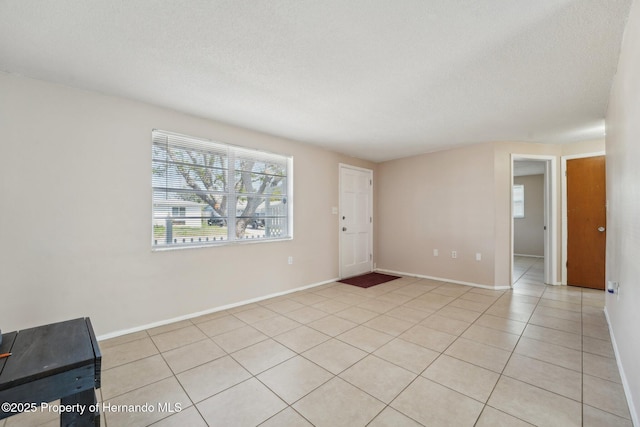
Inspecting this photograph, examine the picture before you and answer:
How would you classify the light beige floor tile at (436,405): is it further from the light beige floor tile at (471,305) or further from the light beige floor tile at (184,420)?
the light beige floor tile at (471,305)

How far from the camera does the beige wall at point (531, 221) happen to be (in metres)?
7.27

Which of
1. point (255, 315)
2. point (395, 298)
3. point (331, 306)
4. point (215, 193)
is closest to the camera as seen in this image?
point (255, 315)

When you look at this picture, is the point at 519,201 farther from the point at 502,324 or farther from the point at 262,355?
the point at 262,355

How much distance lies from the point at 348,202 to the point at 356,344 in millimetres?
3021

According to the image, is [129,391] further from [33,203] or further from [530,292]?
[530,292]

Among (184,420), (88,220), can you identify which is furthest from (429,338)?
(88,220)

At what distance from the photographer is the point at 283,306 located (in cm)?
347

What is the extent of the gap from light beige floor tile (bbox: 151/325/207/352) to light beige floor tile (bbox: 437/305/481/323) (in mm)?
2654

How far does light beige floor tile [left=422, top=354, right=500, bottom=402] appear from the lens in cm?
179

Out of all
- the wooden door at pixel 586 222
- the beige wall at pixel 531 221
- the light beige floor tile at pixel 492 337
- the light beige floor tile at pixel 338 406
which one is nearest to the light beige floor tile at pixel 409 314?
the light beige floor tile at pixel 492 337

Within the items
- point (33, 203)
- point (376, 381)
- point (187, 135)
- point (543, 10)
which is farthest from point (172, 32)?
point (376, 381)

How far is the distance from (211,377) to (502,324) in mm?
2868

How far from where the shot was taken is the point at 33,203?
2242mm

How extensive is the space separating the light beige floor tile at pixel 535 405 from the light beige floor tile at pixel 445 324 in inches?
33.3
